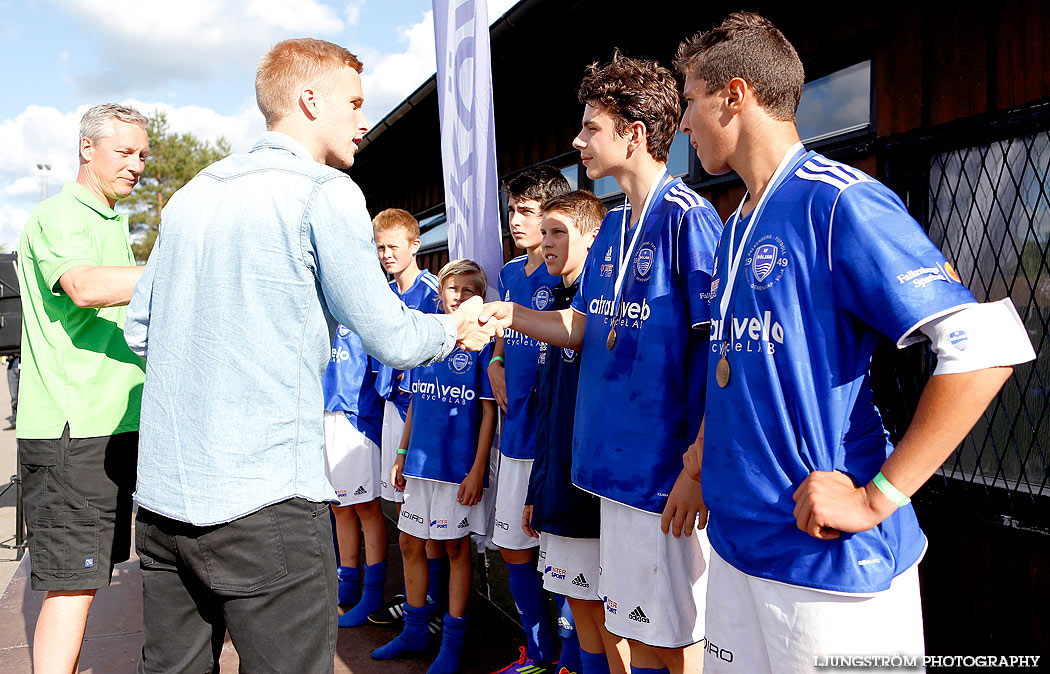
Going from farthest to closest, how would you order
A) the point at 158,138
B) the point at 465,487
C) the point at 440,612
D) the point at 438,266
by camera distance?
1. the point at 158,138
2. the point at 438,266
3. the point at 440,612
4. the point at 465,487

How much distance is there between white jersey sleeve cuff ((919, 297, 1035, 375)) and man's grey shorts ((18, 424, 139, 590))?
8.40 feet

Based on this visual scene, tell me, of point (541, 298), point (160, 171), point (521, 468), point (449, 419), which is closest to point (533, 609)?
point (521, 468)

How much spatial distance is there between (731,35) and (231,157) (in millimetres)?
1222

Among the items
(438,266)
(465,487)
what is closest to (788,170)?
(465,487)

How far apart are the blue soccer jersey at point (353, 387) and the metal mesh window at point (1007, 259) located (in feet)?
10.2

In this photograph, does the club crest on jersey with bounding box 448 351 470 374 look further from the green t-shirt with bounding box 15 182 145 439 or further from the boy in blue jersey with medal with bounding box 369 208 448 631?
the green t-shirt with bounding box 15 182 145 439

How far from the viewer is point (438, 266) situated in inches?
352

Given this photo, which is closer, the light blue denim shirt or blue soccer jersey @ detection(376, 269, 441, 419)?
the light blue denim shirt

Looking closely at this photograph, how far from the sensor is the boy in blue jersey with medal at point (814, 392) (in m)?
1.40

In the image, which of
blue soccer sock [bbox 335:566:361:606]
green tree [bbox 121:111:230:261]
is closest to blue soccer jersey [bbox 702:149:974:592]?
blue soccer sock [bbox 335:566:361:606]

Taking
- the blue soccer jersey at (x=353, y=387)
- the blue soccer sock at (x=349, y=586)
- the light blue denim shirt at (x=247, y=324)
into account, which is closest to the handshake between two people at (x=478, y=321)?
the light blue denim shirt at (x=247, y=324)

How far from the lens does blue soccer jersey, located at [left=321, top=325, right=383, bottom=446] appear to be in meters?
4.59

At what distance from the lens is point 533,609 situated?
354 cm

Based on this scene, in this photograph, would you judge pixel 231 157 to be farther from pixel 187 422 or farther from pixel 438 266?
pixel 438 266
